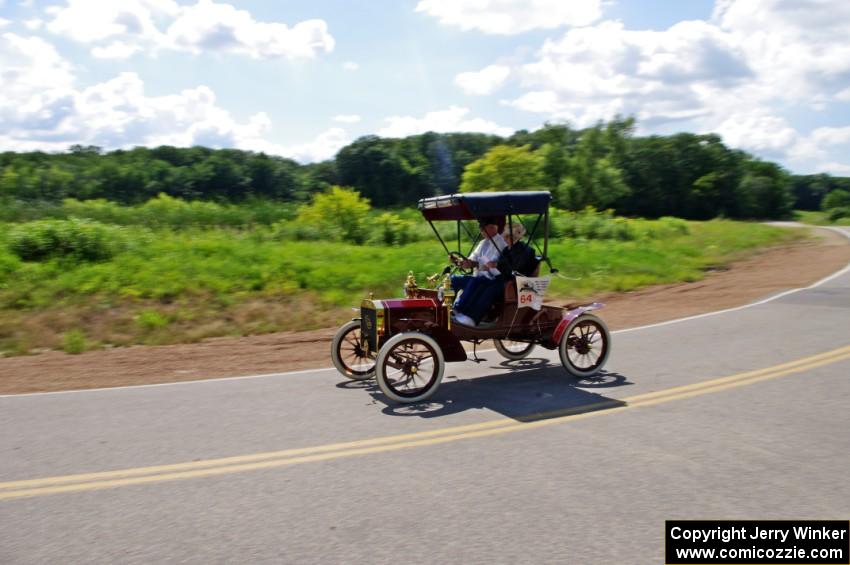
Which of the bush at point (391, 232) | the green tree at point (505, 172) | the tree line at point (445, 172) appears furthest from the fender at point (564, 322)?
the tree line at point (445, 172)

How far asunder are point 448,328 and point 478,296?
0.66 m

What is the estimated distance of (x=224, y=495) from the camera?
502 centimetres

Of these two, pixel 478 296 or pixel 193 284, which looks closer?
pixel 478 296

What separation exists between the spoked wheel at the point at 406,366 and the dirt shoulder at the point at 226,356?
2.53 meters

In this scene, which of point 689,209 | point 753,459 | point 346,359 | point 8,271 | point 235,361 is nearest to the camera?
point 753,459

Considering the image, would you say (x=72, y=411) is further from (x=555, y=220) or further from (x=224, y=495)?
(x=555, y=220)

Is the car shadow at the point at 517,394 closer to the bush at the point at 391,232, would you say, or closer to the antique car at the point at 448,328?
the antique car at the point at 448,328

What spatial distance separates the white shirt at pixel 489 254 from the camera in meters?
8.64

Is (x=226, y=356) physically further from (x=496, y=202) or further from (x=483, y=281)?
(x=496, y=202)

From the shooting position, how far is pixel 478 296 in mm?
8617

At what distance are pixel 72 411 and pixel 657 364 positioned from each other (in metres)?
6.88

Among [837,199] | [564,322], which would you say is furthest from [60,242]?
[837,199]

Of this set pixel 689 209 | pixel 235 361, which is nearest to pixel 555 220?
pixel 235 361

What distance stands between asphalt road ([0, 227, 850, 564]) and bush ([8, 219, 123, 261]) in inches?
360
